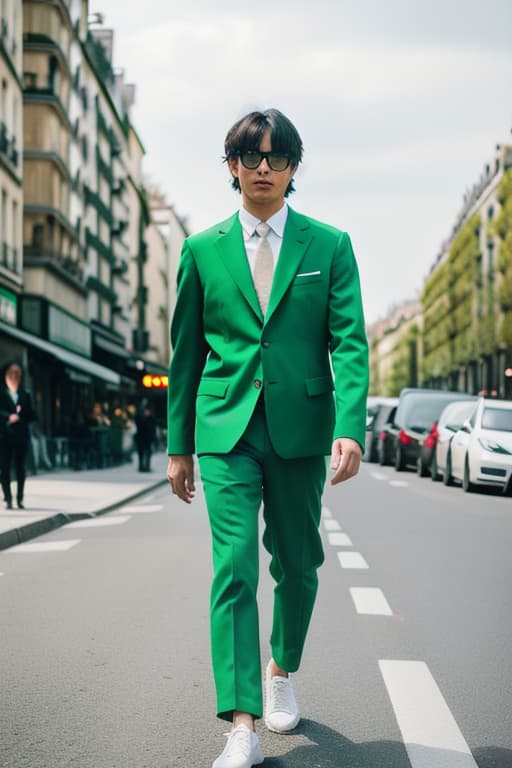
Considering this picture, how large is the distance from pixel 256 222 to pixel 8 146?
33.6 meters

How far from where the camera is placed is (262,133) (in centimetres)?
456

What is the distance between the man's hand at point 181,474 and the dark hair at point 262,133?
1.08 meters

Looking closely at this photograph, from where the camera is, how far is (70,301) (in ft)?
165

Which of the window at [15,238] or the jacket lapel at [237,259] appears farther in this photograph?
the window at [15,238]

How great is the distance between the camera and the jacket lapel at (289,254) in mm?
4500

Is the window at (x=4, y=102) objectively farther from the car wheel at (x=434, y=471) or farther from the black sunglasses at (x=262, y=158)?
the black sunglasses at (x=262, y=158)

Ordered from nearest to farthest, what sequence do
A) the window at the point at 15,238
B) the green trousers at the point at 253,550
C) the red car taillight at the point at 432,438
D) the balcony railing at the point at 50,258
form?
the green trousers at the point at 253,550 < the red car taillight at the point at 432,438 < the window at the point at 15,238 < the balcony railing at the point at 50,258

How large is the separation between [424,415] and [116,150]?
1656 inches

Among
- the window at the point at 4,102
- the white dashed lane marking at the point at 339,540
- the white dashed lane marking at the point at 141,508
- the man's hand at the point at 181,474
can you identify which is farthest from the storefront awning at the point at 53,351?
the man's hand at the point at 181,474

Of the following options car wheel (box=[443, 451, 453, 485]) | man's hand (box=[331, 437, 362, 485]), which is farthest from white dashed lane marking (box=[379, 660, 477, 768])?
car wheel (box=[443, 451, 453, 485])

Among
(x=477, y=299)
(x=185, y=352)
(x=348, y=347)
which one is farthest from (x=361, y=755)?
(x=477, y=299)

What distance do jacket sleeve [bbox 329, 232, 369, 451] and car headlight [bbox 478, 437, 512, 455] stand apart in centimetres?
1548

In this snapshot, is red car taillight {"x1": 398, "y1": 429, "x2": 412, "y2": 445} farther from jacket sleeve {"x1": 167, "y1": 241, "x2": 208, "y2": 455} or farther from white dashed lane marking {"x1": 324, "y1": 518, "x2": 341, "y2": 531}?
jacket sleeve {"x1": 167, "y1": 241, "x2": 208, "y2": 455}

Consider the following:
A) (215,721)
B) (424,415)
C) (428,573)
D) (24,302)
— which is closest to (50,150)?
(24,302)
